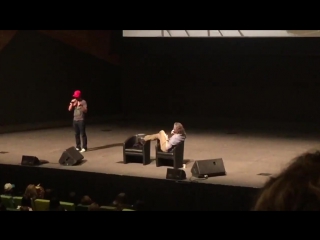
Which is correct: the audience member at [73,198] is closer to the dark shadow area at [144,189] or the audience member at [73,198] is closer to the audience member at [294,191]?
the dark shadow area at [144,189]

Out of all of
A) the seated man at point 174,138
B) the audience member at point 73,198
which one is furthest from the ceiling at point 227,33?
the audience member at point 73,198

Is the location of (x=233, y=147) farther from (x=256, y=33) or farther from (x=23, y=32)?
(x=23, y=32)

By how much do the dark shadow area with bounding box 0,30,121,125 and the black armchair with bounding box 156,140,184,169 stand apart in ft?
15.2

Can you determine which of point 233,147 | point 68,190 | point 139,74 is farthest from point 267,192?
point 139,74

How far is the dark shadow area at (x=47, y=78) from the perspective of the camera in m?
10.7

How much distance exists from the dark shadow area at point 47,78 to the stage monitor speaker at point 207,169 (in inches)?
221

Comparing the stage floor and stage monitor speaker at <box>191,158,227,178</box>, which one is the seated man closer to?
the stage floor

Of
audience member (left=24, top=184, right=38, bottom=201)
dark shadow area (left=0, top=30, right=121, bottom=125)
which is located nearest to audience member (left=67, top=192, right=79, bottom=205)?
audience member (left=24, top=184, right=38, bottom=201)

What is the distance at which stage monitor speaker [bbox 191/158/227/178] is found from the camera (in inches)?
247

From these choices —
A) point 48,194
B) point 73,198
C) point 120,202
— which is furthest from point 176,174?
point 48,194

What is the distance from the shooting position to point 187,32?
11586 mm

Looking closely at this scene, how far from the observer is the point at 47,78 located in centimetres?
1143

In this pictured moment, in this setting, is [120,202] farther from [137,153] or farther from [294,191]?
[294,191]

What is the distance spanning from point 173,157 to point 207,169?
884 mm
